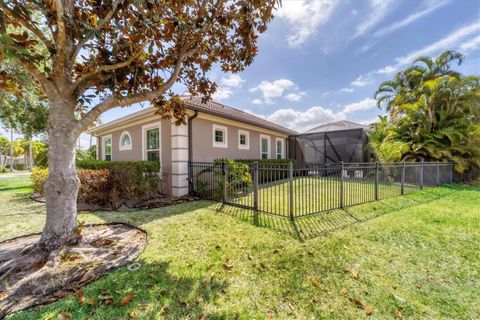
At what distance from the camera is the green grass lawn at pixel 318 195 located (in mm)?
5500

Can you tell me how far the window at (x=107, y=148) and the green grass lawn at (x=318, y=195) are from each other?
10.1m

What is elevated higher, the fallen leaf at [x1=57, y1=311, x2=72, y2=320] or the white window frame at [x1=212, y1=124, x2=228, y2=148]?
the white window frame at [x1=212, y1=124, x2=228, y2=148]

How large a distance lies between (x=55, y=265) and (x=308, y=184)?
5.75 m

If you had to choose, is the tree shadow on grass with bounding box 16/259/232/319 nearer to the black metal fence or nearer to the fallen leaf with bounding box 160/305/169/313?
the fallen leaf with bounding box 160/305/169/313

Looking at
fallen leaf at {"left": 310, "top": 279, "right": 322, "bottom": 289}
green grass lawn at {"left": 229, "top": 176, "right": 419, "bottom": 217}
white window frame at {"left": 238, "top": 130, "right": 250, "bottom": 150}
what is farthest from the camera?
white window frame at {"left": 238, "top": 130, "right": 250, "bottom": 150}

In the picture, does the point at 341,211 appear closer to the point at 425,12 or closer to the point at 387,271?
the point at 387,271

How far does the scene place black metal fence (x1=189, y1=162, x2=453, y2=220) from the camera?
5.55 metres

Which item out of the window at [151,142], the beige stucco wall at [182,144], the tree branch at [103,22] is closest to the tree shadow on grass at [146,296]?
the tree branch at [103,22]

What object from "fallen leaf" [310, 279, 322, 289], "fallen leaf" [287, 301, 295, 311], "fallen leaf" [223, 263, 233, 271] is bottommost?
"fallen leaf" [287, 301, 295, 311]

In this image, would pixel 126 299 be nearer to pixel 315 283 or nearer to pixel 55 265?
pixel 55 265

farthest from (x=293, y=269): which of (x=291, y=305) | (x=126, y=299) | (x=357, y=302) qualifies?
(x=126, y=299)

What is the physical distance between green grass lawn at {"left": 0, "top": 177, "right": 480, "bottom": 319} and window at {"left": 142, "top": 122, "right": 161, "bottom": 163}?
4.43 meters

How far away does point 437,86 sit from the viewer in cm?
1118

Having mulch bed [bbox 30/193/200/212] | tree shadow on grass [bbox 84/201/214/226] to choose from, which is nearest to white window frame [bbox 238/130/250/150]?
mulch bed [bbox 30/193/200/212]
